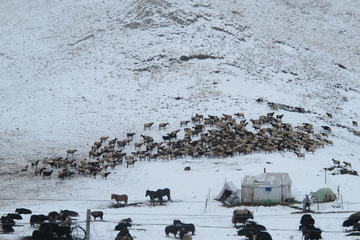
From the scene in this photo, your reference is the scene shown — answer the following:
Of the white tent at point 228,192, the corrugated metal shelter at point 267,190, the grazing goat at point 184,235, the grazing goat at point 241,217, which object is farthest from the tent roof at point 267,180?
the grazing goat at point 184,235

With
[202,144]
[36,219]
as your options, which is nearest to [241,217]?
[36,219]

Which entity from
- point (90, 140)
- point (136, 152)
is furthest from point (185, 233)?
point (90, 140)

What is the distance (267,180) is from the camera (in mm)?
24516

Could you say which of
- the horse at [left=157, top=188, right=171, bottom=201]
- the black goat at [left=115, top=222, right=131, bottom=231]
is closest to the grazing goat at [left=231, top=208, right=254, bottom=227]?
the black goat at [left=115, top=222, right=131, bottom=231]

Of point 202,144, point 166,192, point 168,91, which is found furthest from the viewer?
point 168,91

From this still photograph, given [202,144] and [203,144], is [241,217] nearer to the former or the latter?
[202,144]

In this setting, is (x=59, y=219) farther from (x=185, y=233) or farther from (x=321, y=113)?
(x=321, y=113)

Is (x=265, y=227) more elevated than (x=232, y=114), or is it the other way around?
(x=232, y=114)

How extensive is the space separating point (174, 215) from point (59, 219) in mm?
6472

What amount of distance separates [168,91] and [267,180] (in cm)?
2619

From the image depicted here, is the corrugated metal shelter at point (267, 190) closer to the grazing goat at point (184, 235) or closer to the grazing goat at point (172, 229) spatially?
the grazing goat at point (172, 229)

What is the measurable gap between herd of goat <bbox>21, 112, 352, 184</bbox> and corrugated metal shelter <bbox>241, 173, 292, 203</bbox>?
8.00 m

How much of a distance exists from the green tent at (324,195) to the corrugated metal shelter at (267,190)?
75.3 inches

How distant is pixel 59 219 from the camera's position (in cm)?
1902
